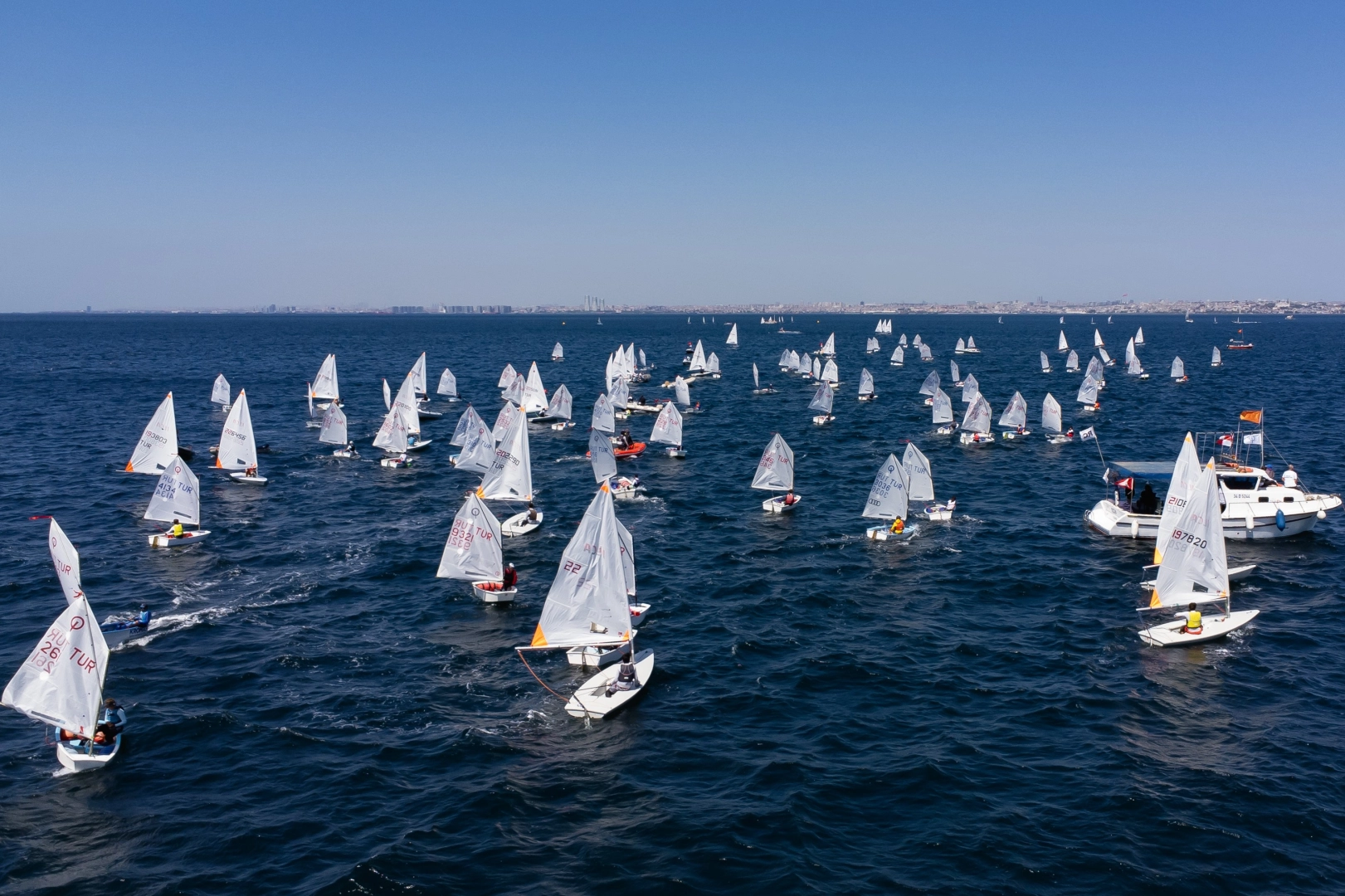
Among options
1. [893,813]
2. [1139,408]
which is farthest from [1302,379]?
[893,813]

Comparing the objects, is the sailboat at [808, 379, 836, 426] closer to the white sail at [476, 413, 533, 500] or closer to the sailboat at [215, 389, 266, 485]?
the white sail at [476, 413, 533, 500]

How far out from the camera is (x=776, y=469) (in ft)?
205

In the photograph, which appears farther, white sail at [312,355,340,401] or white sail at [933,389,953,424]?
white sail at [312,355,340,401]

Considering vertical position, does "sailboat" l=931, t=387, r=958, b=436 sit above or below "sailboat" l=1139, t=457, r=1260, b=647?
above

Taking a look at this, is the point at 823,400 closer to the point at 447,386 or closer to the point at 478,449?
the point at 478,449

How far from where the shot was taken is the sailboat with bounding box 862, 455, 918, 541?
53469 millimetres

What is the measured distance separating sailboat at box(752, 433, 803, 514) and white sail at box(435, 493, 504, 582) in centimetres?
2443

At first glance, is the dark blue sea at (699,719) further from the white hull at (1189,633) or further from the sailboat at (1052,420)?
the sailboat at (1052,420)

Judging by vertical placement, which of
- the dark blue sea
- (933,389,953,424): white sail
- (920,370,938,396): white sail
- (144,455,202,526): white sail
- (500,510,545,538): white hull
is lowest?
the dark blue sea

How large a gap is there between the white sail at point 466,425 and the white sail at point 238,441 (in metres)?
15.7

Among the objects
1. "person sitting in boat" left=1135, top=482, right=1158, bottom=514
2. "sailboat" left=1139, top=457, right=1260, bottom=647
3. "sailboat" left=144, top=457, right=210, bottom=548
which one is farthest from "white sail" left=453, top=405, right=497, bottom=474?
"sailboat" left=1139, top=457, right=1260, bottom=647

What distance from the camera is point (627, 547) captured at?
3897 cm

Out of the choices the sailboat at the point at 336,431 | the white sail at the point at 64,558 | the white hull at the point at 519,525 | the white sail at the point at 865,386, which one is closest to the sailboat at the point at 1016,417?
the white sail at the point at 865,386

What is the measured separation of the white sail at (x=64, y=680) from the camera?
2802cm
